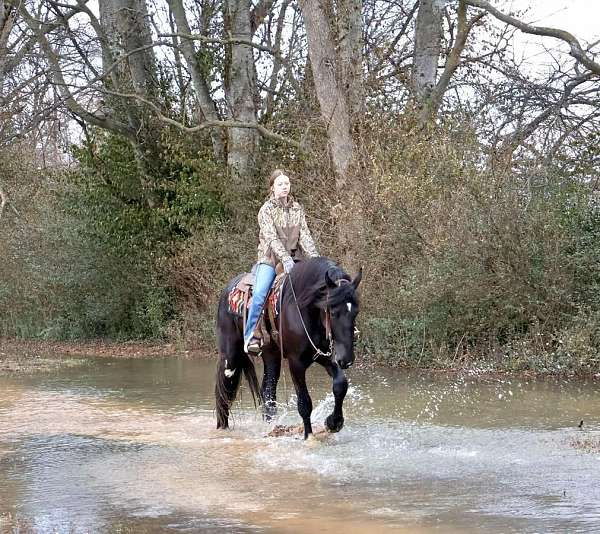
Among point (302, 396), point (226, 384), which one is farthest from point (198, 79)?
point (302, 396)

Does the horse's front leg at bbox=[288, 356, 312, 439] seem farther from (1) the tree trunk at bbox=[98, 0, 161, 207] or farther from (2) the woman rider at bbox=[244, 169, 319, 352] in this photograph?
(1) the tree trunk at bbox=[98, 0, 161, 207]

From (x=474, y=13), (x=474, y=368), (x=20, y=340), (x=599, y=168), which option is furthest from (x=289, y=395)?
(x=20, y=340)

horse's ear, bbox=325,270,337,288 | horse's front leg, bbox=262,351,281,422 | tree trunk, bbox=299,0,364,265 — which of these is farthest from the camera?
tree trunk, bbox=299,0,364,265

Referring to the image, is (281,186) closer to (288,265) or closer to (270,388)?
(288,265)

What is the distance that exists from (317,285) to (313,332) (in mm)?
496

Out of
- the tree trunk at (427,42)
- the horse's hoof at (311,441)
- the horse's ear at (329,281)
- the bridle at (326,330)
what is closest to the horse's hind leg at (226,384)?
the bridle at (326,330)

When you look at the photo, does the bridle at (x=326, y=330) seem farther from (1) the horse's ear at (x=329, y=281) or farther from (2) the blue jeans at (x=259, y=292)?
(2) the blue jeans at (x=259, y=292)

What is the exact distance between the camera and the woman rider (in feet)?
33.3

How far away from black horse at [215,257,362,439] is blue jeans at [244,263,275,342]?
0.23 meters

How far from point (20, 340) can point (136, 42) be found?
26.4 feet

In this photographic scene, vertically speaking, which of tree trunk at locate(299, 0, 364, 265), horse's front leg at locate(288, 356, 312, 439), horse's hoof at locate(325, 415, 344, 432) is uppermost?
tree trunk at locate(299, 0, 364, 265)

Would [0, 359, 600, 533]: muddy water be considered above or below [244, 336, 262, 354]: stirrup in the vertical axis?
below

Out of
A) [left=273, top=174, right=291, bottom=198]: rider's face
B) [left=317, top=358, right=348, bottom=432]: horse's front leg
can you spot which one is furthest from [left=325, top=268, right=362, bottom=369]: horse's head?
[left=273, top=174, right=291, bottom=198]: rider's face

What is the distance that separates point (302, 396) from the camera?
9.66 m
